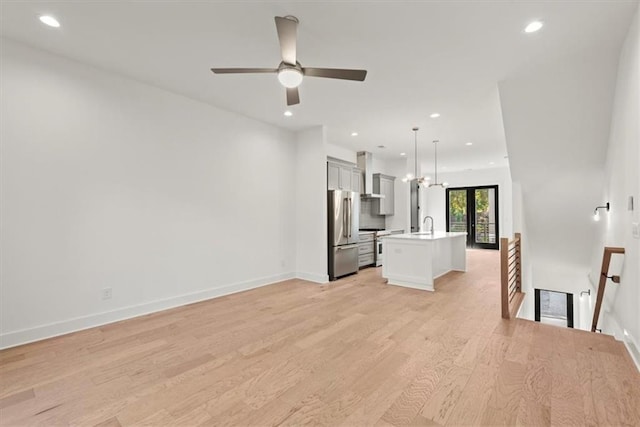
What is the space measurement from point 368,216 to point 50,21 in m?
6.86

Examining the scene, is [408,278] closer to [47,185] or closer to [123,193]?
[123,193]

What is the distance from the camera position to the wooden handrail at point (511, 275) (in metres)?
3.54

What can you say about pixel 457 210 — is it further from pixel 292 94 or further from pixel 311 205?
pixel 292 94

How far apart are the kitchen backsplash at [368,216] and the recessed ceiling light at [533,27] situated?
532cm

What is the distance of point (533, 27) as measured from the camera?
261 centimetres

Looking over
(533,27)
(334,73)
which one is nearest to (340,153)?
(334,73)

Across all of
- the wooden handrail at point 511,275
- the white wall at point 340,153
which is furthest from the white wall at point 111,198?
the wooden handrail at point 511,275

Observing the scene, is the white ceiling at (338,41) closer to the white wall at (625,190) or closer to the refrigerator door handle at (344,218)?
the white wall at (625,190)

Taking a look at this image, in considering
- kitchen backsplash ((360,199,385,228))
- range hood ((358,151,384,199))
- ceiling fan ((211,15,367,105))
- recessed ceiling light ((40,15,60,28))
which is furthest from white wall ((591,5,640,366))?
recessed ceiling light ((40,15,60,28))

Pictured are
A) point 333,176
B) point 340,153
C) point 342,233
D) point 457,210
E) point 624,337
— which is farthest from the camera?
point 457,210

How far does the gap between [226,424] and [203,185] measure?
338 cm

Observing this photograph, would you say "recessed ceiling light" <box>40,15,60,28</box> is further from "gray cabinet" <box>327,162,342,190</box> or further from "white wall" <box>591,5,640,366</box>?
"white wall" <box>591,5,640,366</box>

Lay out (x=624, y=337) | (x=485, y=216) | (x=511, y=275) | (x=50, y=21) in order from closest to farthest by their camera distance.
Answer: (x=50, y=21), (x=624, y=337), (x=511, y=275), (x=485, y=216)

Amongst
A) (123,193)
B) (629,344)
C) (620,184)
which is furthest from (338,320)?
(620,184)
